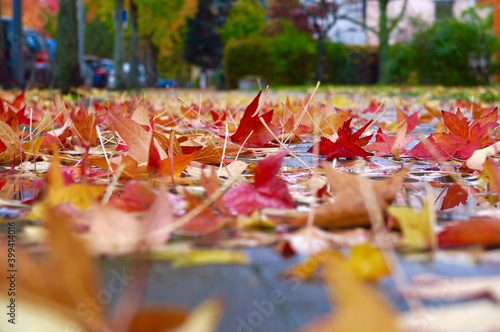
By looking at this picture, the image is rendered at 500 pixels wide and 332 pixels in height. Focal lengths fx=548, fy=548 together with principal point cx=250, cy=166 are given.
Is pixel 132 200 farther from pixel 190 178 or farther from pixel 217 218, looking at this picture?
pixel 190 178

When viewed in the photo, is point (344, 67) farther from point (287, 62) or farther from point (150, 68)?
point (150, 68)

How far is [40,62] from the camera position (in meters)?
12.6

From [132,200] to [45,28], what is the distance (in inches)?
1819

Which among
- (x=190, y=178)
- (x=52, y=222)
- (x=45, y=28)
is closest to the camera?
(x=52, y=222)

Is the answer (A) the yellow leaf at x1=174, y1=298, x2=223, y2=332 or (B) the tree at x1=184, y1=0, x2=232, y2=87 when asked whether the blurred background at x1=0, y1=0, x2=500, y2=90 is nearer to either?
(B) the tree at x1=184, y1=0, x2=232, y2=87

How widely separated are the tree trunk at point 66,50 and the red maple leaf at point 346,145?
347 inches

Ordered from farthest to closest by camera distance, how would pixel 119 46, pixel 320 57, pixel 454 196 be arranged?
pixel 320 57 < pixel 119 46 < pixel 454 196

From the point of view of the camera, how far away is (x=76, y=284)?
51 centimetres

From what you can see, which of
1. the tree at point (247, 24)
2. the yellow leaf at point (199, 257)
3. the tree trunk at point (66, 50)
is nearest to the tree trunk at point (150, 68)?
the tree at point (247, 24)

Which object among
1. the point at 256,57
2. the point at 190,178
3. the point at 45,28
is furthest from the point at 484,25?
the point at 45,28

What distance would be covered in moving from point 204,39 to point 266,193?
41959 mm

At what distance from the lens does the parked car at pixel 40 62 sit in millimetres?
12617

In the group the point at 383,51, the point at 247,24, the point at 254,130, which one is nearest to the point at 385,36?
the point at 383,51

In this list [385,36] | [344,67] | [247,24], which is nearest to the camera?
[385,36]
